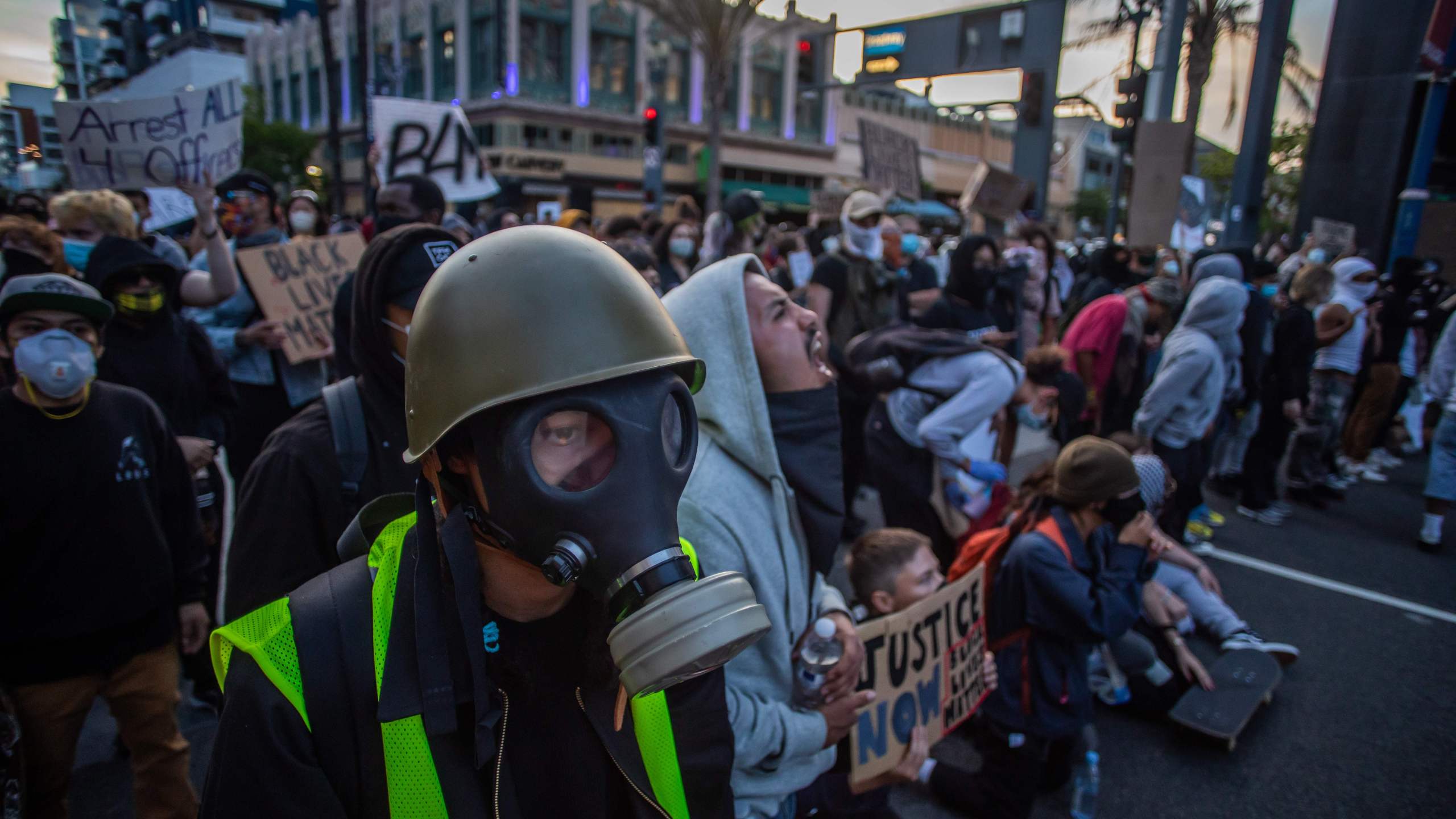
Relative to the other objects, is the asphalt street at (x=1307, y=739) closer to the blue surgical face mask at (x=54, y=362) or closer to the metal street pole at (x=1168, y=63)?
the blue surgical face mask at (x=54, y=362)

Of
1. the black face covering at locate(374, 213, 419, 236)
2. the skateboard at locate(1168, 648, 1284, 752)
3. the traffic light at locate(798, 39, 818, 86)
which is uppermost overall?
the traffic light at locate(798, 39, 818, 86)

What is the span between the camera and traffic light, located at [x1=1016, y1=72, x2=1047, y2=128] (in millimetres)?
15203

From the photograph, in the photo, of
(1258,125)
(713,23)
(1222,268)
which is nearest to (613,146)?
(713,23)

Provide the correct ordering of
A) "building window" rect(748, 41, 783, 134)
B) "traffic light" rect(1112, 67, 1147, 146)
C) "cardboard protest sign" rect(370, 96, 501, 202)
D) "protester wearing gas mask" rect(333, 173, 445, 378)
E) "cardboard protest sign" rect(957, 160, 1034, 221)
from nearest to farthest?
"protester wearing gas mask" rect(333, 173, 445, 378) → "cardboard protest sign" rect(370, 96, 501, 202) → "cardboard protest sign" rect(957, 160, 1034, 221) → "traffic light" rect(1112, 67, 1147, 146) → "building window" rect(748, 41, 783, 134)

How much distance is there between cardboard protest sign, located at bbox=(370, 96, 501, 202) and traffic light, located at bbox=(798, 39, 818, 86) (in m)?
12.2

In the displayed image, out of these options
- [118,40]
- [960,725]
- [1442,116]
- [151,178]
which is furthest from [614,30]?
[118,40]

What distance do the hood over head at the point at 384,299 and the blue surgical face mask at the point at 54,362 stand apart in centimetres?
96

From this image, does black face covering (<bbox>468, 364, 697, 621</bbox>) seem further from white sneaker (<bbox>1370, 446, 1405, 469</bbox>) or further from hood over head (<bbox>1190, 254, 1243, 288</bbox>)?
white sneaker (<bbox>1370, 446, 1405, 469</bbox>)

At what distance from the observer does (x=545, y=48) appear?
34.0 metres

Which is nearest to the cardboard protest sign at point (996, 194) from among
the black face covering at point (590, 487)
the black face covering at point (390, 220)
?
the black face covering at point (390, 220)

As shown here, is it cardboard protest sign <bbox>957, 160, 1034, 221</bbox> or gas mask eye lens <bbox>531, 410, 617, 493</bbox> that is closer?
gas mask eye lens <bbox>531, 410, 617, 493</bbox>

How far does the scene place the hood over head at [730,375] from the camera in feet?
6.21

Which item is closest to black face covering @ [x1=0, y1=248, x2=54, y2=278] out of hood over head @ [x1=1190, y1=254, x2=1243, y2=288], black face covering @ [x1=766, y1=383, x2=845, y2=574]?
black face covering @ [x1=766, y1=383, x2=845, y2=574]

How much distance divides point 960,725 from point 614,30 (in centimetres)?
3708
